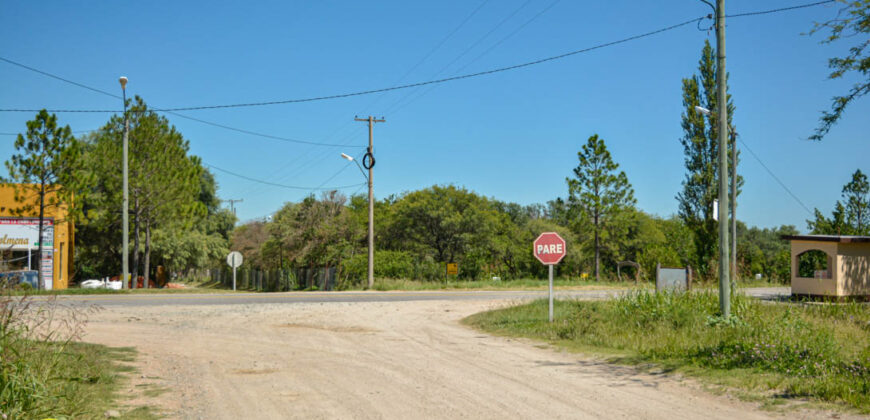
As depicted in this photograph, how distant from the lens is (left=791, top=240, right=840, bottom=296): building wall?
2389 centimetres

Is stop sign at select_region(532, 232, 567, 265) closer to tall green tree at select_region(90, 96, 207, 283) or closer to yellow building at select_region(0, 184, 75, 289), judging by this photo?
tall green tree at select_region(90, 96, 207, 283)

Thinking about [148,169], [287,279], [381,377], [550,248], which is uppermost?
[148,169]

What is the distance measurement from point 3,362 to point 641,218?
5931 centimetres

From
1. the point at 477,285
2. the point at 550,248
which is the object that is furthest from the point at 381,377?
the point at 477,285

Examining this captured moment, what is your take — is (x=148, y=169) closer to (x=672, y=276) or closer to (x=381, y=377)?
(x=672, y=276)

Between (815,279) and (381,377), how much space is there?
69.5 ft

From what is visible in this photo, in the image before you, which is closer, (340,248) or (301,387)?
(301,387)

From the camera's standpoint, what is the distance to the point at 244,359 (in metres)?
11.2

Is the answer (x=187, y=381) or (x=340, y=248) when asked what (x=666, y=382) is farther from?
(x=340, y=248)

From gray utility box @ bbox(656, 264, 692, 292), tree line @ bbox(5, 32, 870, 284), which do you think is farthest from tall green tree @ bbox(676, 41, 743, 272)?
gray utility box @ bbox(656, 264, 692, 292)

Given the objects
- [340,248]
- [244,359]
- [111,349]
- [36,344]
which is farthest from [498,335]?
[340,248]

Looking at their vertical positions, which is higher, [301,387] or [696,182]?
[696,182]

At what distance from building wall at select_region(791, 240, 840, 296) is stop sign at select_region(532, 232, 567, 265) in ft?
41.6

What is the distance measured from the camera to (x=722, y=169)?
527 inches
